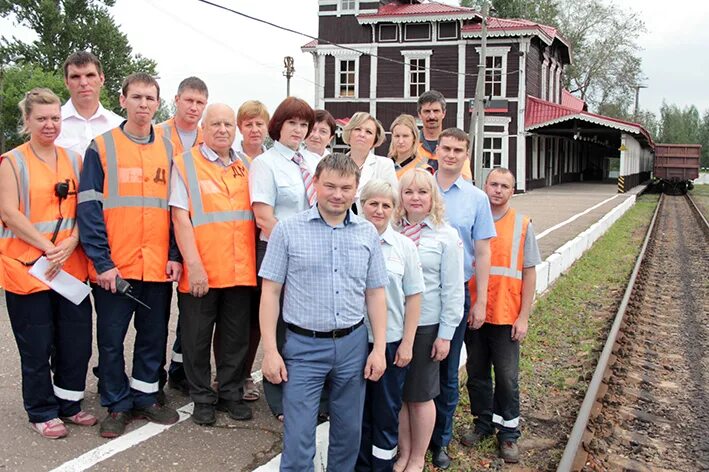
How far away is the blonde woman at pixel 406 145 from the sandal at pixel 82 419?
104 inches

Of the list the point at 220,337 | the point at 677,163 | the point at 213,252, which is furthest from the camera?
the point at 677,163

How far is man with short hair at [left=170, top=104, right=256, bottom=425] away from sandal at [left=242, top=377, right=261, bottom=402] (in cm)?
38

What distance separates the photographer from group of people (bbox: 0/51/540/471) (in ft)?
11.8

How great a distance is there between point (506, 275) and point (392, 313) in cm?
102

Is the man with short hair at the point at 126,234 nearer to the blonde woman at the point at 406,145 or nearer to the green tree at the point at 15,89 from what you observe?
the blonde woman at the point at 406,145

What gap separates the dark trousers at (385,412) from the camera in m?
3.86

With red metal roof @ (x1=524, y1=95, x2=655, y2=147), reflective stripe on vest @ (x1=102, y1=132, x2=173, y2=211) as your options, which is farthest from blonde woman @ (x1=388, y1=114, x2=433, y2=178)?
red metal roof @ (x1=524, y1=95, x2=655, y2=147)

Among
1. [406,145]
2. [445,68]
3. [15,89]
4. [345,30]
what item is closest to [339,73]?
[345,30]

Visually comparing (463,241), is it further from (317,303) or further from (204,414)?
(204,414)

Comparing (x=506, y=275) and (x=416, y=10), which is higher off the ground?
(x=416, y=10)

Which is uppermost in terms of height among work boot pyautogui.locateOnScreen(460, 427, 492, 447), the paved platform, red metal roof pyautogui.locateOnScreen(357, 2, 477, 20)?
red metal roof pyautogui.locateOnScreen(357, 2, 477, 20)

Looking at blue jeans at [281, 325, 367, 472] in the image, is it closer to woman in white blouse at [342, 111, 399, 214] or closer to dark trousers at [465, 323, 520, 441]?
dark trousers at [465, 323, 520, 441]

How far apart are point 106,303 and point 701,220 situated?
23612 mm

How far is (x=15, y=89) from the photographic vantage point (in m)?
44.3
